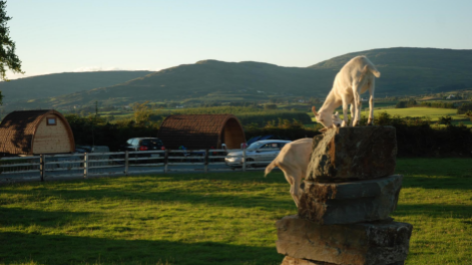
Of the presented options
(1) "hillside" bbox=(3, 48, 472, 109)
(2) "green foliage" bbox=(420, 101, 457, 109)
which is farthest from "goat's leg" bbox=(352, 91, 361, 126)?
(1) "hillside" bbox=(3, 48, 472, 109)

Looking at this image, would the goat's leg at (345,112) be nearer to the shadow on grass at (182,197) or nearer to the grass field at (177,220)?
the grass field at (177,220)

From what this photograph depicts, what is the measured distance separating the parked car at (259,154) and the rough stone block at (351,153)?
18.9 meters

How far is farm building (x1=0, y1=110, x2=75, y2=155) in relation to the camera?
25516mm

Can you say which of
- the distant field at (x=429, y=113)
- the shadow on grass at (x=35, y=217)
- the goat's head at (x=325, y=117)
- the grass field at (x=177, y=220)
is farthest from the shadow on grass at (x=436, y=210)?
the distant field at (x=429, y=113)

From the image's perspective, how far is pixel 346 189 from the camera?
15.3 ft

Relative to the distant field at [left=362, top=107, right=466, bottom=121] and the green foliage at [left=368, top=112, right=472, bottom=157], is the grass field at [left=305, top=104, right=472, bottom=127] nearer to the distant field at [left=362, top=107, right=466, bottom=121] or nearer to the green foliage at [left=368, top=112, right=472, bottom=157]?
the distant field at [left=362, top=107, right=466, bottom=121]

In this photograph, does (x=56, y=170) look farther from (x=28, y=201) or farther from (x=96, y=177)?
(x=28, y=201)

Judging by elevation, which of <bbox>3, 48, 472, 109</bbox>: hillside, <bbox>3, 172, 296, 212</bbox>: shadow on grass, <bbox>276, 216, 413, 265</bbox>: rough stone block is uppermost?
<bbox>3, 48, 472, 109</bbox>: hillside

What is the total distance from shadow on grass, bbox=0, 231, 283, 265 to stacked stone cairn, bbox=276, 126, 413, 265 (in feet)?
12.1

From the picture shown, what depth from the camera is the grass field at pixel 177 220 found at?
889cm

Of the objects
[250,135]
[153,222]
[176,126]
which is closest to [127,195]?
[153,222]

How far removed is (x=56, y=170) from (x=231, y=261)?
15986 millimetres

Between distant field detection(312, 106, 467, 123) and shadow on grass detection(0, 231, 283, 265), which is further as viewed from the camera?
distant field detection(312, 106, 467, 123)

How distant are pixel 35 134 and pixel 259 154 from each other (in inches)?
484
